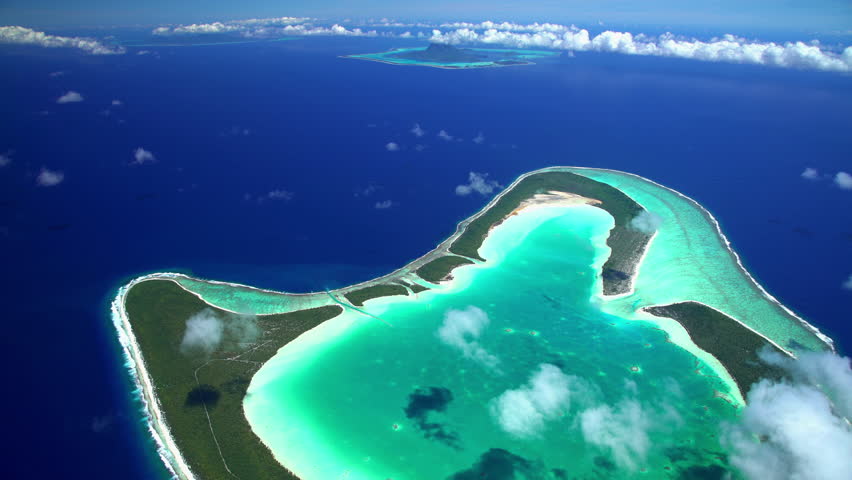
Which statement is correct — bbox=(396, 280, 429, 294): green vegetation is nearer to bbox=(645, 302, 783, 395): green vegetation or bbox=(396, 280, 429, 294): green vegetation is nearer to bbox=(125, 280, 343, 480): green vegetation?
bbox=(125, 280, 343, 480): green vegetation

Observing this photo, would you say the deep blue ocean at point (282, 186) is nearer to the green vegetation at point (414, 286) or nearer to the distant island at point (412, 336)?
the distant island at point (412, 336)

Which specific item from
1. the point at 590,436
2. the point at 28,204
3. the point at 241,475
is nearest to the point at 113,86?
the point at 28,204

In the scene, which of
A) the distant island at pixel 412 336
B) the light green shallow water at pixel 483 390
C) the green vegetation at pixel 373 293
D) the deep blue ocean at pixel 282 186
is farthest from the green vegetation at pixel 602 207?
the green vegetation at pixel 373 293

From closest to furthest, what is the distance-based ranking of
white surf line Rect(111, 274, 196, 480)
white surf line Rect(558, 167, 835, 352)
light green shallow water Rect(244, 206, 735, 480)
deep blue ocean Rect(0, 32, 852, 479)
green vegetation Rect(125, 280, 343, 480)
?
white surf line Rect(111, 274, 196, 480) < green vegetation Rect(125, 280, 343, 480) < light green shallow water Rect(244, 206, 735, 480) < deep blue ocean Rect(0, 32, 852, 479) < white surf line Rect(558, 167, 835, 352)

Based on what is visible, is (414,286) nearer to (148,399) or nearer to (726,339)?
(148,399)

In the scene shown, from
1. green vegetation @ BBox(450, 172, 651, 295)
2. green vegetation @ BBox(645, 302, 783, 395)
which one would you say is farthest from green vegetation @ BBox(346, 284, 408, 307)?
green vegetation @ BBox(645, 302, 783, 395)
